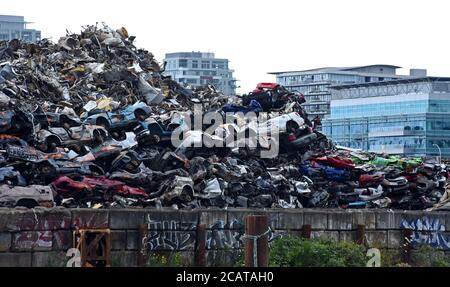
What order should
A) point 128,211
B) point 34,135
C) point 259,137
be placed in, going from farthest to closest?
point 259,137 < point 34,135 < point 128,211

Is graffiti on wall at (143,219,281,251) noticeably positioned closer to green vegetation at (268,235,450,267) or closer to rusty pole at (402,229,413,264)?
green vegetation at (268,235,450,267)

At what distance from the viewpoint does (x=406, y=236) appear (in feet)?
63.0

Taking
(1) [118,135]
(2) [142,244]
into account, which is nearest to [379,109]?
(1) [118,135]

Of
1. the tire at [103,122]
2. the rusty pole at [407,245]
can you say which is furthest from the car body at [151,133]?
the rusty pole at [407,245]

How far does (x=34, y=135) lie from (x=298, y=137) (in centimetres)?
647

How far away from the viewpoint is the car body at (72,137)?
24422 millimetres

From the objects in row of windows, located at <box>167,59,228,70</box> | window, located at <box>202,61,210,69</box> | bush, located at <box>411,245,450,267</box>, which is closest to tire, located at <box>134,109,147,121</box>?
bush, located at <box>411,245,450,267</box>

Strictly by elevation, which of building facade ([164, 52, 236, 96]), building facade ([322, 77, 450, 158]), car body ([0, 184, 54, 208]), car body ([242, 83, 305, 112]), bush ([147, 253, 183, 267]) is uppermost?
building facade ([164, 52, 236, 96])

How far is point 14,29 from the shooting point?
146625mm

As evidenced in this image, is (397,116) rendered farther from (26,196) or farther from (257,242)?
(257,242)

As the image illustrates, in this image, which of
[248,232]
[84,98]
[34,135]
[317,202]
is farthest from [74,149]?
[248,232]

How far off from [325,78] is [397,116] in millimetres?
28473

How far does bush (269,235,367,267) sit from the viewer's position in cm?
1628
